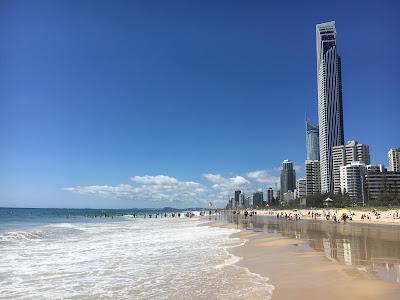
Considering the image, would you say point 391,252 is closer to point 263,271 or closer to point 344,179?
point 263,271

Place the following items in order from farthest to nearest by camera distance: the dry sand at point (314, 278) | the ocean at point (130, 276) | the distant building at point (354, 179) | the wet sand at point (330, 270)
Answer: the distant building at point (354, 179) < the ocean at point (130, 276) < the wet sand at point (330, 270) < the dry sand at point (314, 278)

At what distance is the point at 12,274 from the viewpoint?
57.2 ft

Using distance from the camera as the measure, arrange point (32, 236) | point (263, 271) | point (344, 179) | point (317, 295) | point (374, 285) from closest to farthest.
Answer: point (317, 295) → point (374, 285) → point (263, 271) → point (32, 236) → point (344, 179)

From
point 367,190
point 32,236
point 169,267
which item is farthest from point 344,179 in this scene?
point 169,267

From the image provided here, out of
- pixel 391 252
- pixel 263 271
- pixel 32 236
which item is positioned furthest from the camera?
pixel 32 236

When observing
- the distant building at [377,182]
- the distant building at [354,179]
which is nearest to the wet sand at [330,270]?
the distant building at [377,182]

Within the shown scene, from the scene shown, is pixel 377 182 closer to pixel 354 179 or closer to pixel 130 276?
pixel 354 179

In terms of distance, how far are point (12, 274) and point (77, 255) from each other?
22.4ft

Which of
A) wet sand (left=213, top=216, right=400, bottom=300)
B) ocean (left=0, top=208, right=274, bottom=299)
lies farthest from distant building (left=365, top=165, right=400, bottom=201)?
ocean (left=0, top=208, right=274, bottom=299)

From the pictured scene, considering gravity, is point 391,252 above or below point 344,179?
below

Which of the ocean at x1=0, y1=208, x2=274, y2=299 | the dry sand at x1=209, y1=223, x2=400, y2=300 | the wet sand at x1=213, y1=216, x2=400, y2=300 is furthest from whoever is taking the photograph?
the ocean at x1=0, y1=208, x2=274, y2=299

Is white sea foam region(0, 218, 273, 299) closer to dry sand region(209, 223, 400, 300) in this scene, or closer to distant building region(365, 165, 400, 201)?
dry sand region(209, 223, 400, 300)

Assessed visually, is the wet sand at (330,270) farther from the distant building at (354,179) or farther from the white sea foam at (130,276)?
the distant building at (354,179)

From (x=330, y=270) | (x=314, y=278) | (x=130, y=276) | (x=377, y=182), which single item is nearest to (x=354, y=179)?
(x=377, y=182)
